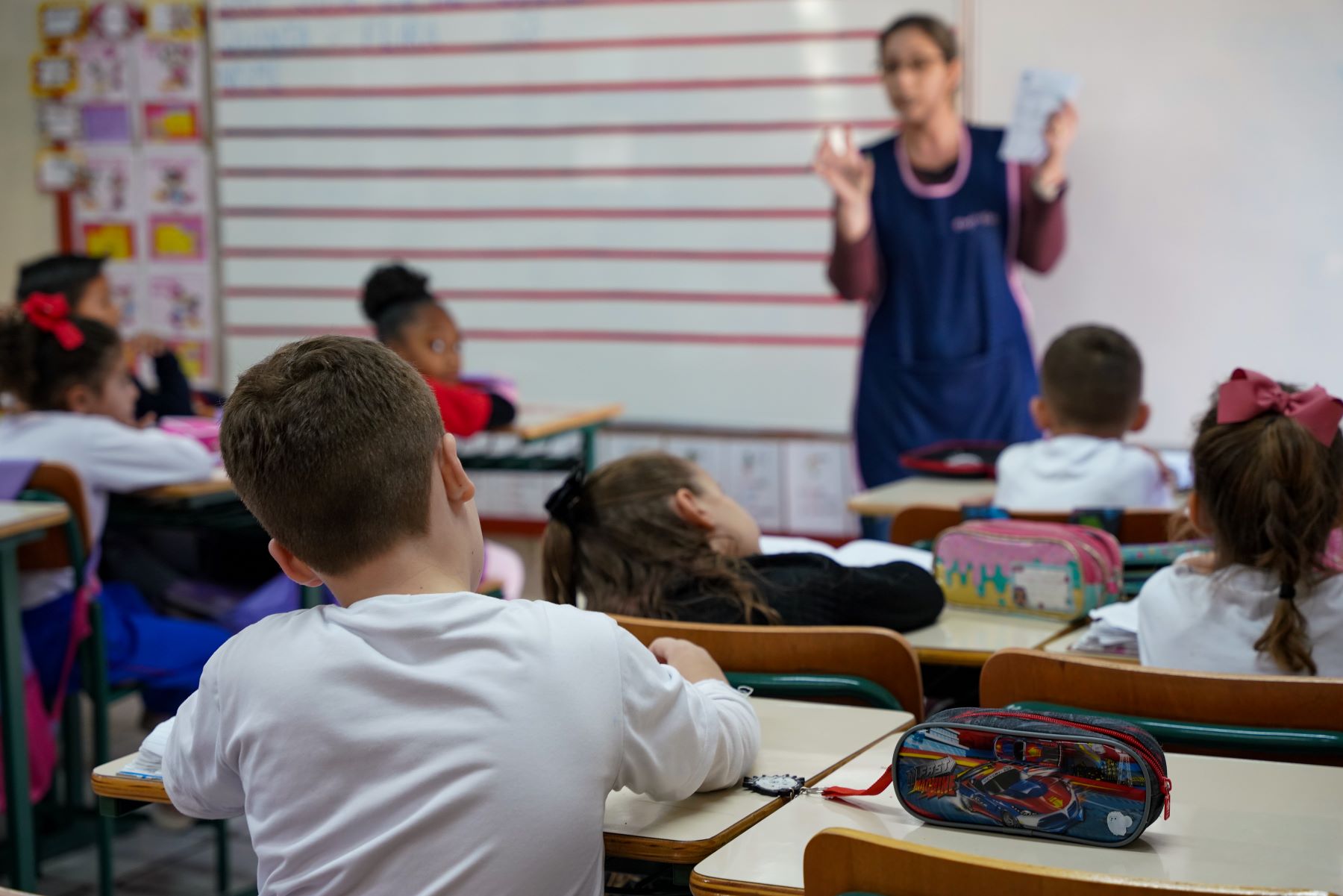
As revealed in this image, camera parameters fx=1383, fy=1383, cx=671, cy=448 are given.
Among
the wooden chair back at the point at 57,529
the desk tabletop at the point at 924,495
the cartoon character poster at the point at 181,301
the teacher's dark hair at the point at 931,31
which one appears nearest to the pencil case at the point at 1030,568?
the desk tabletop at the point at 924,495

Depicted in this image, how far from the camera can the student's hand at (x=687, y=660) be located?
154cm

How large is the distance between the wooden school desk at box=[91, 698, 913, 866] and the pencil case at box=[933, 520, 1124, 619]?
634 millimetres

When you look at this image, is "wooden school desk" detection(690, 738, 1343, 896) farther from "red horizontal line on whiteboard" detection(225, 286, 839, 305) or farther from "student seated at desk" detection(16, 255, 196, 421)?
"red horizontal line on whiteboard" detection(225, 286, 839, 305)

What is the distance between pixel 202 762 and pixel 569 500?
0.83 meters

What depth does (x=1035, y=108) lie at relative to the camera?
4191 mm

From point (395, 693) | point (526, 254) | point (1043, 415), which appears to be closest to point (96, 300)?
point (526, 254)

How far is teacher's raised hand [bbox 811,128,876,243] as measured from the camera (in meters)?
4.27

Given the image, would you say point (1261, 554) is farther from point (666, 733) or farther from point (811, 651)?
point (666, 733)

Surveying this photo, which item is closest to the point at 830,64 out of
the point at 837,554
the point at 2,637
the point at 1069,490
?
the point at 1069,490

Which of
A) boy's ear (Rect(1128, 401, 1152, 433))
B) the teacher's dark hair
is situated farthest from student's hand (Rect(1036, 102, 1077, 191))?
boy's ear (Rect(1128, 401, 1152, 433))

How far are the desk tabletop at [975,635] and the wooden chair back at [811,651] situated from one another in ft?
0.81

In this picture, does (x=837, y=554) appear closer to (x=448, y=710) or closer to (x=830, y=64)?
(x=448, y=710)

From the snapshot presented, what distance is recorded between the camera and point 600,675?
122 cm

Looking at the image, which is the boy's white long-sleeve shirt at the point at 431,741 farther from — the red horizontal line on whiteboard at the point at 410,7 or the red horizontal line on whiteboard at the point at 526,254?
the red horizontal line on whiteboard at the point at 410,7
